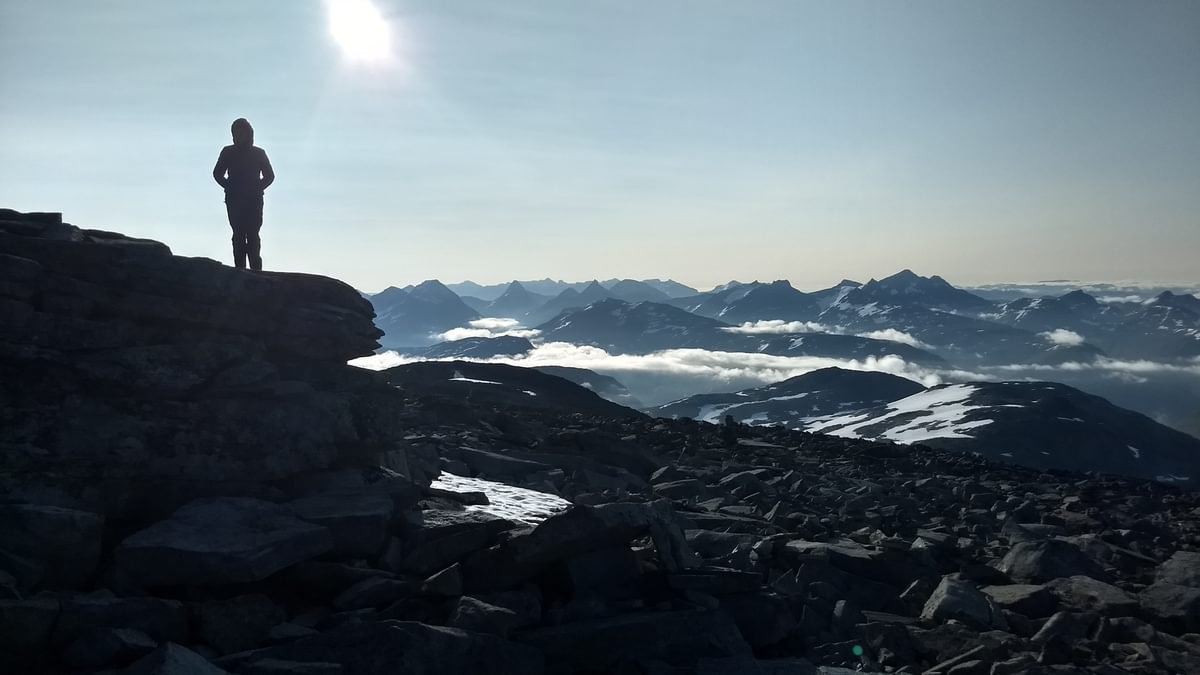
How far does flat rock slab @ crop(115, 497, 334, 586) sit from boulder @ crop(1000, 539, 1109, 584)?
14287 millimetres

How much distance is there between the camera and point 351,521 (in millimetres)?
12070

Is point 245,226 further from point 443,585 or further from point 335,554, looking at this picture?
point 443,585

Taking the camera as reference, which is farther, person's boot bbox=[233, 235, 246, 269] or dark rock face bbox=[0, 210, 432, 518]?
person's boot bbox=[233, 235, 246, 269]

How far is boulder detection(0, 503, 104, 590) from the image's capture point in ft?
32.5

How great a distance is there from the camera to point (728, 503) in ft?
73.8

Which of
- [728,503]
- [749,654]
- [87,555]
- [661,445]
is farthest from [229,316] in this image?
[661,445]

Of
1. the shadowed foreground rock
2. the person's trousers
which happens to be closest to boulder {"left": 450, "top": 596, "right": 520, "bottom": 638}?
the shadowed foreground rock

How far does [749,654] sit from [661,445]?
2185 centimetres

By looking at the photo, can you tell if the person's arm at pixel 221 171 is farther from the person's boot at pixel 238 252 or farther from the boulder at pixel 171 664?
the boulder at pixel 171 664

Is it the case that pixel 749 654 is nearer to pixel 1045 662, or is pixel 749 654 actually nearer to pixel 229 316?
pixel 1045 662

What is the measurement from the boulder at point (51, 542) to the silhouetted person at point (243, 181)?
8.13 metres

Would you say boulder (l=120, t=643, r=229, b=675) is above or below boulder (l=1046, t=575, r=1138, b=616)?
above

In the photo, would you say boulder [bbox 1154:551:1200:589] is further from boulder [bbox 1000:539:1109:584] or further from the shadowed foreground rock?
boulder [bbox 1000:539:1109:584]

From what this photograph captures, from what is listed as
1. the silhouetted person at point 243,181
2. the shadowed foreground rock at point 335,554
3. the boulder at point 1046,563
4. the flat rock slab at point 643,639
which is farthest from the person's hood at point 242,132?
the boulder at point 1046,563
